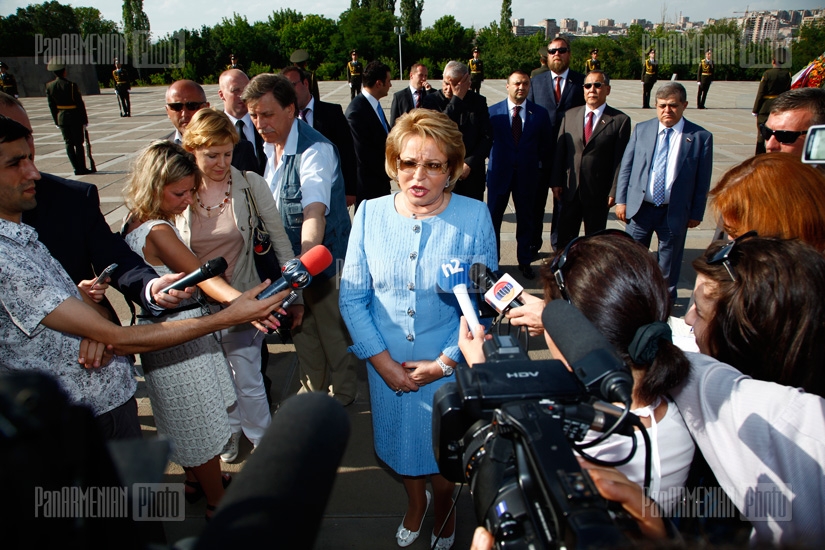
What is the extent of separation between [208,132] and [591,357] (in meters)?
2.40

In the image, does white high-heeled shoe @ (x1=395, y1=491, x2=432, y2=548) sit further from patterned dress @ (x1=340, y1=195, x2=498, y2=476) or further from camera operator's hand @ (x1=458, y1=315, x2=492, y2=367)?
camera operator's hand @ (x1=458, y1=315, x2=492, y2=367)

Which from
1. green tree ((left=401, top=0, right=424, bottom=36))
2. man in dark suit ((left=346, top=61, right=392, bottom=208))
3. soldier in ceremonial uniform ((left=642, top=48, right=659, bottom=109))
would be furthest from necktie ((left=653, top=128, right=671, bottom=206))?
green tree ((left=401, top=0, right=424, bottom=36))

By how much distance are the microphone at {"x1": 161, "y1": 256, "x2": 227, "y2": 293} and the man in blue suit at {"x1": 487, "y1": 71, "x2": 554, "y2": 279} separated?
12.9 feet

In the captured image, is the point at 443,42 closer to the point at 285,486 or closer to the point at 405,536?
the point at 405,536

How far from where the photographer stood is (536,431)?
94 centimetres

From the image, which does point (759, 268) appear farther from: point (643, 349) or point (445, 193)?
point (445, 193)

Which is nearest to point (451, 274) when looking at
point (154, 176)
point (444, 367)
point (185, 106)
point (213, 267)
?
point (444, 367)

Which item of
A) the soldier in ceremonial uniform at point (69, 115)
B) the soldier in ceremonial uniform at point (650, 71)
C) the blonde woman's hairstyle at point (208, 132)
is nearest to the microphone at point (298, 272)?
the blonde woman's hairstyle at point (208, 132)

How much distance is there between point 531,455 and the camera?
2.99 feet

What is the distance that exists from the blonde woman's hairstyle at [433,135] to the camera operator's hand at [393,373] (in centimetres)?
86

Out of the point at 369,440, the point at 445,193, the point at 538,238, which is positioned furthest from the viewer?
the point at 538,238

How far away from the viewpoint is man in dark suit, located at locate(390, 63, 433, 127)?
23.7 feet

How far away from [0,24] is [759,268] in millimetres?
43981

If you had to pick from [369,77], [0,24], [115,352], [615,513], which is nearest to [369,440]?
[115,352]
